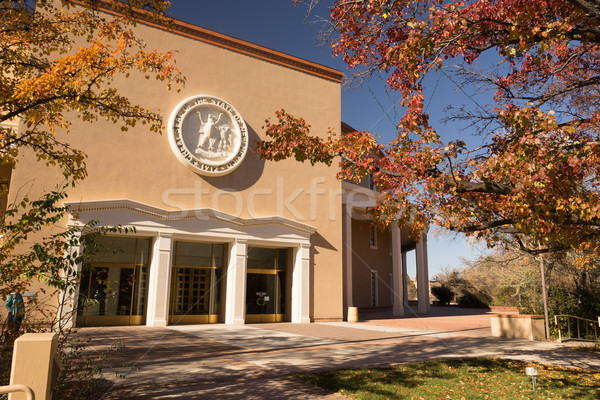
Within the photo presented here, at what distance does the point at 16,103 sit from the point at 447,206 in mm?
8332

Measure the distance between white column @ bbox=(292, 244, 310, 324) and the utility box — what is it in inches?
668

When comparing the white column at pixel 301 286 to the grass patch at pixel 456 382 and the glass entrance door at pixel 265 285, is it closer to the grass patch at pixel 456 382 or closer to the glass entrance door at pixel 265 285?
the glass entrance door at pixel 265 285

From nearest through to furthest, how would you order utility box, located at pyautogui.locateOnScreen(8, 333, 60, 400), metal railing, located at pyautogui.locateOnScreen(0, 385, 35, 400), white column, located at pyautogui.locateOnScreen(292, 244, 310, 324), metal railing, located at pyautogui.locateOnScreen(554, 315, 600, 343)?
metal railing, located at pyautogui.locateOnScreen(0, 385, 35, 400) < utility box, located at pyautogui.locateOnScreen(8, 333, 60, 400) < metal railing, located at pyautogui.locateOnScreen(554, 315, 600, 343) < white column, located at pyautogui.locateOnScreen(292, 244, 310, 324)

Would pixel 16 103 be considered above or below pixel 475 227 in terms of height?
above

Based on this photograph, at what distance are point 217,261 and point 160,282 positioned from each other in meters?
3.15

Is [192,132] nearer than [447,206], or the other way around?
[447,206]

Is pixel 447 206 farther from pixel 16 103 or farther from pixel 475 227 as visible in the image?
pixel 16 103

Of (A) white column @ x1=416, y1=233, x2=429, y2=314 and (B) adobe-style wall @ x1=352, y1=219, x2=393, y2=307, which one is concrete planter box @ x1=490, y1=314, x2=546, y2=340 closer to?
(B) adobe-style wall @ x1=352, y1=219, x2=393, y2=307

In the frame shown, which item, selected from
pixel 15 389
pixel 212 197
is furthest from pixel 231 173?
pixel 15 389

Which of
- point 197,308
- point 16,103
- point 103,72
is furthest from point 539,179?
point 197,308

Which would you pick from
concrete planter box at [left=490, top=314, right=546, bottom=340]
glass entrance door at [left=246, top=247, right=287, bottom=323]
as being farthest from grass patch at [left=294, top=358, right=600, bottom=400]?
glass entrance door at [left=246, top=247, right=287, bottom=323]

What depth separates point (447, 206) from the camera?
28.1 ft

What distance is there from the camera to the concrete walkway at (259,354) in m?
6.98

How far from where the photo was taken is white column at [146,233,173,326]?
17.3m
